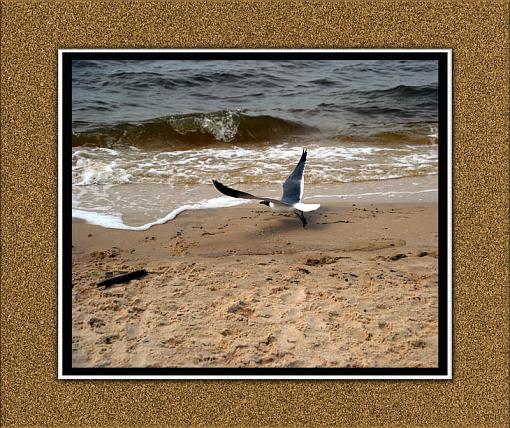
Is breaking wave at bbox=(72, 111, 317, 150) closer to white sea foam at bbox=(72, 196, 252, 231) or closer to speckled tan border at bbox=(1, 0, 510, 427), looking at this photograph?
white sea foam at bbox=(72, 196, 252, 231)

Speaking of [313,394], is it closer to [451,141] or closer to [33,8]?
[451,141]

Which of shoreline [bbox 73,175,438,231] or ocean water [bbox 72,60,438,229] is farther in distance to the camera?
shoreline [bbox 73,175,438,231]

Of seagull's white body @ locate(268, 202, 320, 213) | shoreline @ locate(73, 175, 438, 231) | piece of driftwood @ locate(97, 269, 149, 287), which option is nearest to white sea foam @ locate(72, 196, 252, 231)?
shoreline @ locate(73, 175, 438, 231)

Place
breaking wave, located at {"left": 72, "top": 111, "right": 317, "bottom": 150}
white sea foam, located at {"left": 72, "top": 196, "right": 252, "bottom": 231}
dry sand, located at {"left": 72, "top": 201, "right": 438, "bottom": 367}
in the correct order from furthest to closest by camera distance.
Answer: breaking wave, located at {"left": 72, "top": 111, "right": 317, "bottom": 150} → white sea foam, located at {"left": 72, "top": 196, "right": 252, "bottom": 231} → dry sand, located at {"left": 72, "top": 201, "right": 438, "bottom": 367}

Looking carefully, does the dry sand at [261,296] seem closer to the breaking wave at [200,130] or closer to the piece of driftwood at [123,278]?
the piece of driftwood at [123,278]

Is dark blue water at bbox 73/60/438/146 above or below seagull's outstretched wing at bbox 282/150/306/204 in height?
above

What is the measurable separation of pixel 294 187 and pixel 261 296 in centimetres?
71

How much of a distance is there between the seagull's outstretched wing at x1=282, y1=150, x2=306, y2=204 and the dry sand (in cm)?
16

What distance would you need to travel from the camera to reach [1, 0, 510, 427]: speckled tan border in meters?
2.17

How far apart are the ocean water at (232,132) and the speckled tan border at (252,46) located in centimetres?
16

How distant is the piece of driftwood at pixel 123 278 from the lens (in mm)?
2330

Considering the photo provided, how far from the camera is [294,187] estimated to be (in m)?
2.73

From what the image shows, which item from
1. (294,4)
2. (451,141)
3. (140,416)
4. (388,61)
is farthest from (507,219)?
(140,416)

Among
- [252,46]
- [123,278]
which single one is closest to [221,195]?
[123,278]
